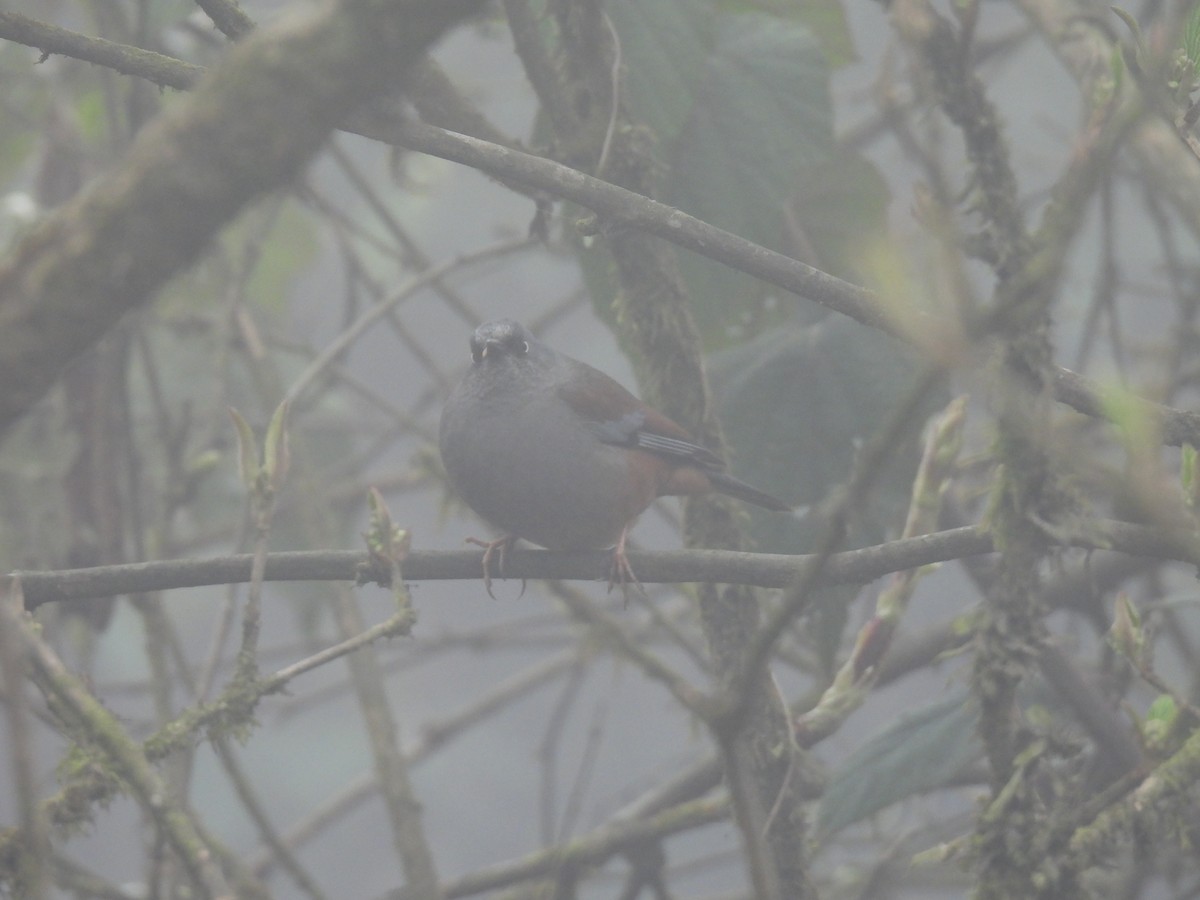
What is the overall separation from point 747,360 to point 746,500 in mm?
479

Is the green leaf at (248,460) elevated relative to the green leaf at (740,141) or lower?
lower

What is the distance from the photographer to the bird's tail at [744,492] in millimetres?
3844

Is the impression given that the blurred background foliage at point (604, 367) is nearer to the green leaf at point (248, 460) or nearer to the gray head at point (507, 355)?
the gray head at point (507, 355)

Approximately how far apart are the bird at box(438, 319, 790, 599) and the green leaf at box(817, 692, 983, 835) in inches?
29.4

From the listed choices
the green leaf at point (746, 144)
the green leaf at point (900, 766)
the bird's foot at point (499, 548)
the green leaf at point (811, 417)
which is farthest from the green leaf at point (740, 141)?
the green leaf at point (900, 766)

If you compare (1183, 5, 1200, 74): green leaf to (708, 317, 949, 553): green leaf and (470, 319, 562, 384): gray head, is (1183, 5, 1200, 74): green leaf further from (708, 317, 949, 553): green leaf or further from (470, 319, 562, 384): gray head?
(470, 319, 562, 384): gray head

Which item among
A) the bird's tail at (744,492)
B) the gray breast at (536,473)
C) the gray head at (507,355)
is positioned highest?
the gray head at (507,355)

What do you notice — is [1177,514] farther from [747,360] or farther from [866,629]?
[747,360]

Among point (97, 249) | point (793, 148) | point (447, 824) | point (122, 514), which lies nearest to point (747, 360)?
point (793, 148)

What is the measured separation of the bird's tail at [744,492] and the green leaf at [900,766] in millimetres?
742

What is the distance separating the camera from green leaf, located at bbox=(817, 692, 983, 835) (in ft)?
11.5

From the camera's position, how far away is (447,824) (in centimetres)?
722

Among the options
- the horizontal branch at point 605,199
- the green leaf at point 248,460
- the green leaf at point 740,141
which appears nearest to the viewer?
the horizontal branch at point 605,199

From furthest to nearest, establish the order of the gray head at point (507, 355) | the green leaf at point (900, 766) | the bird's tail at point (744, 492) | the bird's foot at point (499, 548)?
the gray head at point (507, 355), the bird's tail at point (744, 492), the bird's foot at point (499, 548), the green leaf at point (900, 766)
